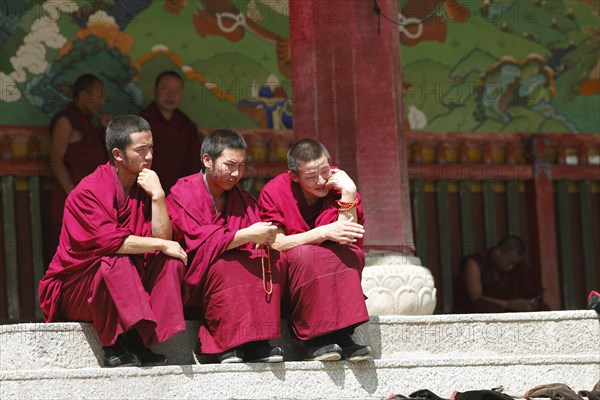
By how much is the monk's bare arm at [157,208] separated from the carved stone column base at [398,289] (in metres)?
1.26

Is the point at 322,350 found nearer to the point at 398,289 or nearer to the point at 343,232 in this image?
the point at 343,232

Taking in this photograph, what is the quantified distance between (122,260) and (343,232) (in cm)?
101

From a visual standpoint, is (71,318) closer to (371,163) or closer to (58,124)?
(371,163)

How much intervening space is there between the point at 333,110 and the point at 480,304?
107 inches

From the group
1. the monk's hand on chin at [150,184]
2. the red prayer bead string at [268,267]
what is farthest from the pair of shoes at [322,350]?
the monk's hand on chin at [150,184]

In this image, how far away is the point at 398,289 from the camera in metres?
6.99

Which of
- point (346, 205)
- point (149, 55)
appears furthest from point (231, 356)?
point (149, 55)

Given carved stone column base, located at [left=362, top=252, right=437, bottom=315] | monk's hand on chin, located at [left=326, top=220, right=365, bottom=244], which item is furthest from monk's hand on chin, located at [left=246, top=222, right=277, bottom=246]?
carved stone column base, located at [left=362, top=252, right=437, bottom=315]

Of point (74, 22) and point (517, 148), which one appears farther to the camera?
point (517, 148)

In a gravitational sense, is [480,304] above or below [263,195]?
below

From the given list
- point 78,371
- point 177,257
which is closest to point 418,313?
point 177,257

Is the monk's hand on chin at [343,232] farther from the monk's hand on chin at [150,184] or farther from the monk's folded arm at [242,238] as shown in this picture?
the monk's hand on chin at [150,184]

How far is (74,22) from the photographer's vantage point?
30.2ft

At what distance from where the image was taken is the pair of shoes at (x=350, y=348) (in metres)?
6.11
